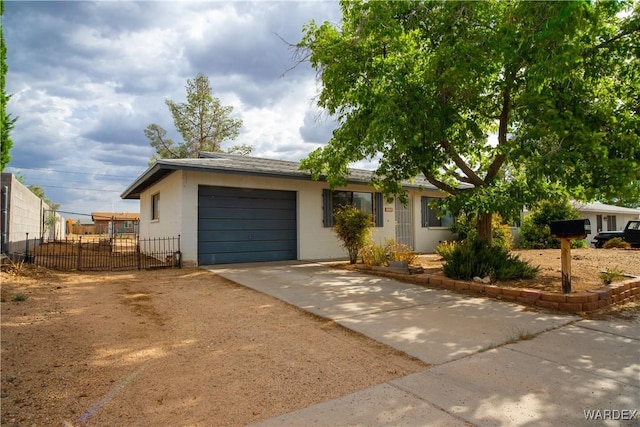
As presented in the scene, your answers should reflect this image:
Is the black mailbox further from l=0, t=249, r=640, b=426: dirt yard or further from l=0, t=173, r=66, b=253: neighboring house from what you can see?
l=0, t=173, r=66, b=253: neighboring house

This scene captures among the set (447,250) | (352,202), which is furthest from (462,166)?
(352,202)

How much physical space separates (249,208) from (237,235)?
0.91 m

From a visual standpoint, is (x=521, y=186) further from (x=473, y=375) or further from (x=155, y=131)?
(x=155, y=131)

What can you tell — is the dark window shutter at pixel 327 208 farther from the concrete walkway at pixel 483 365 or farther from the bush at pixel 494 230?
the concrete walkway at pixel 483 365

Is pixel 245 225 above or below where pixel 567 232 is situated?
above

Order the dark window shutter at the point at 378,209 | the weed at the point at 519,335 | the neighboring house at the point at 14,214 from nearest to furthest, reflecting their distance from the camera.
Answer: the weed at the point at 519,335
the neighboring house at the point at 14,214
the dark window shutter at the point at 378,209

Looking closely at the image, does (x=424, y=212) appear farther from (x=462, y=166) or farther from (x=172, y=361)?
(x=172, y=361)

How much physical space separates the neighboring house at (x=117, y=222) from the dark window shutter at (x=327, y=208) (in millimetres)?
18847

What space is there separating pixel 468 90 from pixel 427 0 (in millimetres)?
2092

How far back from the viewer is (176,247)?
33.3ft

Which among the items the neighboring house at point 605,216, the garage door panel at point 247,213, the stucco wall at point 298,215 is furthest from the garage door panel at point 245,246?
the neighboring house at point 605,216

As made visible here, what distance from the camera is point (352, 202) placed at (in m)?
13.2

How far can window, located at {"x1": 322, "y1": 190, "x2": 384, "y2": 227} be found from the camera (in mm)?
12562

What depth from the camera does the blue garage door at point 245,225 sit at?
10.4 metres
